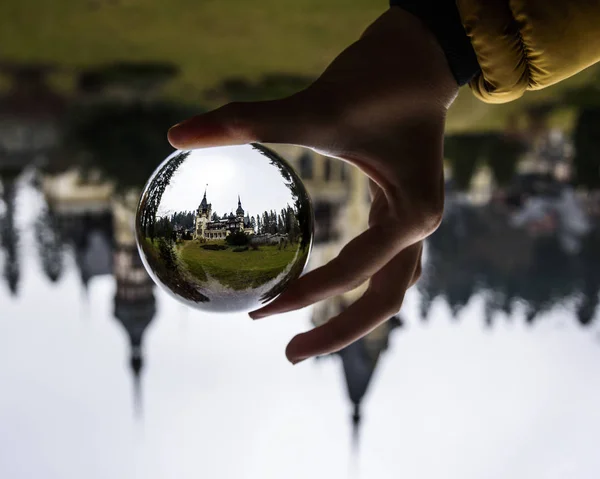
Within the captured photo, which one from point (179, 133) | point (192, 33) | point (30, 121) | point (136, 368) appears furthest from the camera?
point (136, 368)

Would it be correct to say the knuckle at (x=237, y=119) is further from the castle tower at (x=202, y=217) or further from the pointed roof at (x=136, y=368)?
the pointed roof at (x=136, y=368)

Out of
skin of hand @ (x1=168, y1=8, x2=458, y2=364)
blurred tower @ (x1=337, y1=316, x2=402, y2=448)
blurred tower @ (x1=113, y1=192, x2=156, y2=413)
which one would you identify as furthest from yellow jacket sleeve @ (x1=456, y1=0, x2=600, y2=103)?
blurred tower @ (x1=337, y1=316, x2=402, y2=448)

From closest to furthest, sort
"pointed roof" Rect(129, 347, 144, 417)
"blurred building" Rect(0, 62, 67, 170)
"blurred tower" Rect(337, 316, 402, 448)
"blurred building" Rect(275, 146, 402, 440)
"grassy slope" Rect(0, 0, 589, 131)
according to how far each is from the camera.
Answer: "grassy slope" Rect(0, 0, 589, 131)
"blurred building" Rect(0, 62, 67, 170)
"blurred building" Rect(275, 146, 402, 440)
"pointed roof" Rect(129, 347, 144, 417)
"blurred tower" Rect(337, 316, 402, 448)

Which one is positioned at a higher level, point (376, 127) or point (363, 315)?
point (376, 127)

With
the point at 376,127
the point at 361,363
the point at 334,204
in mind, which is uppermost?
the point at 334,204

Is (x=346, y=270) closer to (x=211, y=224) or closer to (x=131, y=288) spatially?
(x=211, y=224)

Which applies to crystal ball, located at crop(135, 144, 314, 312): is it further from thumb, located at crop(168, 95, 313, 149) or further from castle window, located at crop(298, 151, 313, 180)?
castle window, located at crop(298, 151, 313, 180)

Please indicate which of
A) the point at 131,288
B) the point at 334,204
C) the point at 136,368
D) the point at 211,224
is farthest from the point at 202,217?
the point at 136,368

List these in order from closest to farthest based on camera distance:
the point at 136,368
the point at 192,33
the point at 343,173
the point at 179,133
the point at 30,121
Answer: the point at 179,133
the point at 192,33
the point at 30,121
the point at 343,173
the point at 136,368
